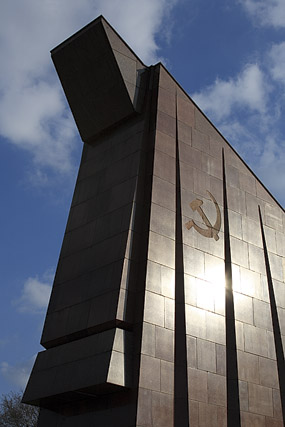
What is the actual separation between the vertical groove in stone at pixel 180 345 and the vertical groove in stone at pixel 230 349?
1.61 m

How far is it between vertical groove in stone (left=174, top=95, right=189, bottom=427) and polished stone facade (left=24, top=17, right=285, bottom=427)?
0.03 m

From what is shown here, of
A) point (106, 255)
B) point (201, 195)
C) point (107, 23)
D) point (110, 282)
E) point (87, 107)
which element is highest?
point (107, 23)

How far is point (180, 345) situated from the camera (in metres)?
14.1

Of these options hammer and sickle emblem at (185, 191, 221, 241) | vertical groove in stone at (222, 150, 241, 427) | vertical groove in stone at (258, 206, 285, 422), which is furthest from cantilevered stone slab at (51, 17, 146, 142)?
vertical groove in stone at (258, 206, 285, 422)

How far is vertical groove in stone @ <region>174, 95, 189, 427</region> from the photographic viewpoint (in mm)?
13320

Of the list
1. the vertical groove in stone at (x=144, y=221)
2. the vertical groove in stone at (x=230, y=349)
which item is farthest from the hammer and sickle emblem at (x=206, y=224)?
the vertical groove in stone at (x=144, y=221)

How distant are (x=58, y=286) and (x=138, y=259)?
111 inches

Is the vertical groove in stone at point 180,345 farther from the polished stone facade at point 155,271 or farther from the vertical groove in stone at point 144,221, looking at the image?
the vertical groove in stone at point 144,221

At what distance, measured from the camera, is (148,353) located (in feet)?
44.1

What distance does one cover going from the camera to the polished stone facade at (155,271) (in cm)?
1359

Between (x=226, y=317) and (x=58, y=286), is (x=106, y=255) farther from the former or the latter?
(x=226, y=317)

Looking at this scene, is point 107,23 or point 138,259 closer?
point 138,259

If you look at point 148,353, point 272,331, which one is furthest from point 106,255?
point 272,331

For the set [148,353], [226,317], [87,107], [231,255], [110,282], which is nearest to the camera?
[148,353]
